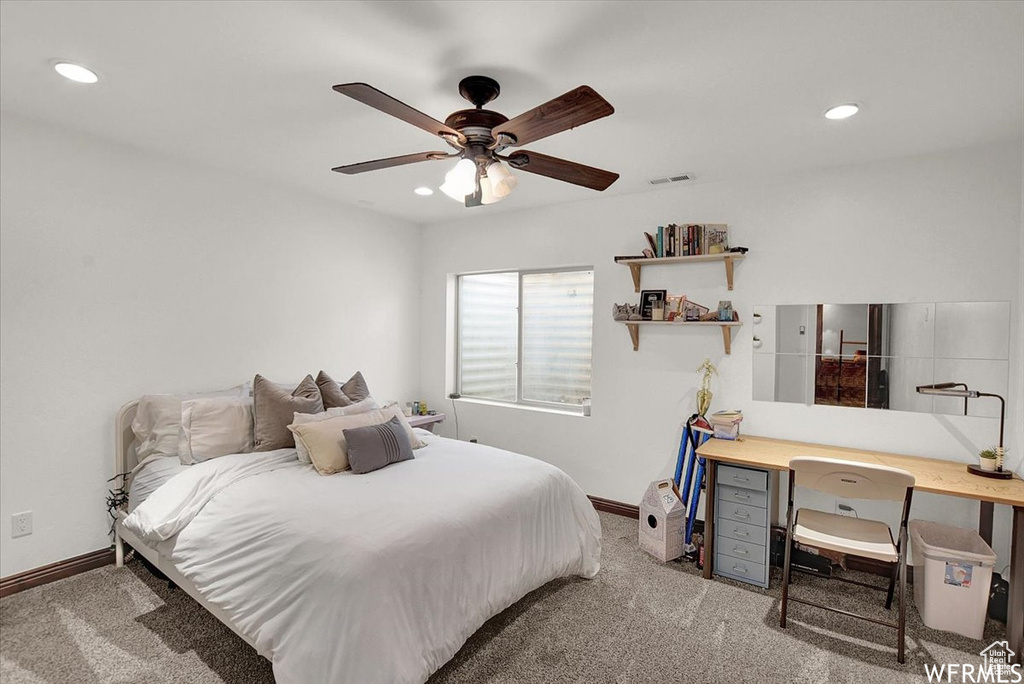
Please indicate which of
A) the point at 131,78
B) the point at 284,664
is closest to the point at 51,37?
the point at 131,78

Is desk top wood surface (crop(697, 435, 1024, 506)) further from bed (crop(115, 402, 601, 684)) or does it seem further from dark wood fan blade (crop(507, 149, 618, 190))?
dark wood fan blade (crop(507, 149, 618, 190))

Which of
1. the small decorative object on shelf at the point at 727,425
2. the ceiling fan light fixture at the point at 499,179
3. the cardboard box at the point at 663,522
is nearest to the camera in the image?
the ceiling fan light fixture at the point at 499,179

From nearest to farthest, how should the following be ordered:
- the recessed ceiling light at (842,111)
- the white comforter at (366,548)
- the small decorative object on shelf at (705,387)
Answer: the white comforter at (366,548) < the recessed ceiling light at (842,111) < the small decorative object on shelf at (705,387)

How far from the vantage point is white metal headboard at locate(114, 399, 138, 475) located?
2.97m

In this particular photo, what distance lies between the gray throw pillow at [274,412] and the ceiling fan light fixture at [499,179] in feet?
6.02

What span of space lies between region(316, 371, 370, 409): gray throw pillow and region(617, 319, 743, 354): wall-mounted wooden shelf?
6.67 feet

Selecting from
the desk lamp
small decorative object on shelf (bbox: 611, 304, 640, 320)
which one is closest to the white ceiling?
small decorative object on shelf (bbox: 611, 304, 640, 320)

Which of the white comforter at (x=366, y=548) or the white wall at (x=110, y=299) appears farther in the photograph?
the white wall at (x=110, y=299)

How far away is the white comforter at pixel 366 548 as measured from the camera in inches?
68.1

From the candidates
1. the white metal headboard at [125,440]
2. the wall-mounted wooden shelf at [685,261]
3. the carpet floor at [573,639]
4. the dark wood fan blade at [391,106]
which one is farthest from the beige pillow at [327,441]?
the wall-mounted wooden shelf at [685,261]

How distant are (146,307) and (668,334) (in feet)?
11.7

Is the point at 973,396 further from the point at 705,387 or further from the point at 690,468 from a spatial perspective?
the point at 690,468

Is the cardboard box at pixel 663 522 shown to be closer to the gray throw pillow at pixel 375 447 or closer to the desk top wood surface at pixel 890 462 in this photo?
the desk top wood surface at pixel 890 462

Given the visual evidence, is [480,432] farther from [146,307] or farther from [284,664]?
[284,664]
